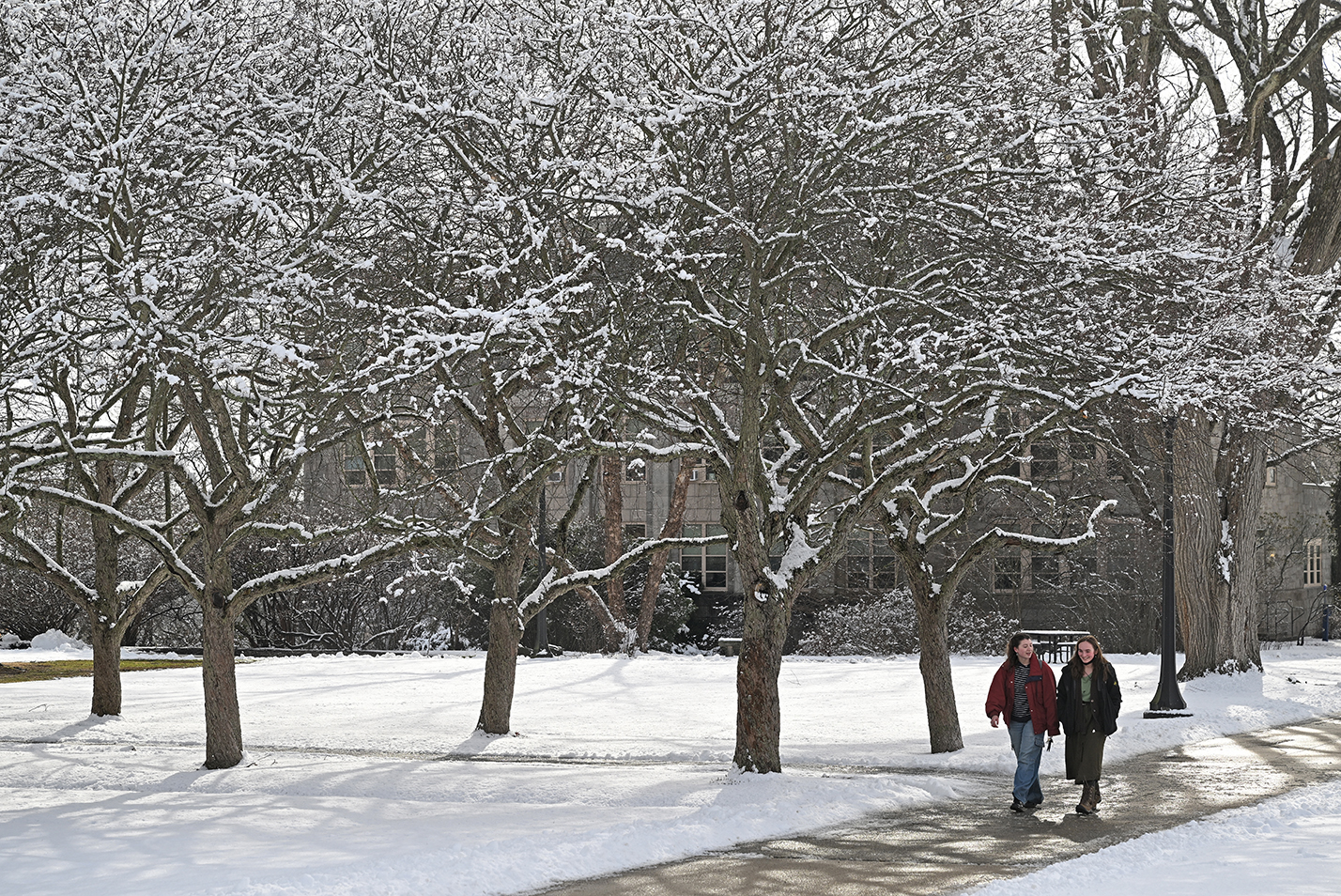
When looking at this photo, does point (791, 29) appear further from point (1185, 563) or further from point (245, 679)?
point (245, 679)

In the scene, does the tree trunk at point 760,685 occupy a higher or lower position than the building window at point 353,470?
lower

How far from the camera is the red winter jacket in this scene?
40.5ft

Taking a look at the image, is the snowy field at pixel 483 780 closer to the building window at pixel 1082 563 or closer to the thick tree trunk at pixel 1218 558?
the thick tree trunk at pixel 1218 558

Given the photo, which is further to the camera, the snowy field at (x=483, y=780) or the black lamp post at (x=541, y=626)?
the black lamp post at (x=541, y=626)

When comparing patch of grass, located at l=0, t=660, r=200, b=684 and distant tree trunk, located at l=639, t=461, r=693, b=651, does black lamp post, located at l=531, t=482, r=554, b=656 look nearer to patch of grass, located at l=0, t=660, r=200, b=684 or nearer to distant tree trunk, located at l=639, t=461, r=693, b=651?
distant tree trunk, located at l=639, t=461, r=693, b=651

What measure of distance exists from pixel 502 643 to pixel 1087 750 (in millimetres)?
8174

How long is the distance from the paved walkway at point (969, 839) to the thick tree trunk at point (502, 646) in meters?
6.11

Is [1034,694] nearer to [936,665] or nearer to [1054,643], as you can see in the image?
[936,665]

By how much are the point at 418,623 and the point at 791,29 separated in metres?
29.7

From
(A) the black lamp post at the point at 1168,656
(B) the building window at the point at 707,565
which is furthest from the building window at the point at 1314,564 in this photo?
(A) the black lamp post at the point at 1168,656

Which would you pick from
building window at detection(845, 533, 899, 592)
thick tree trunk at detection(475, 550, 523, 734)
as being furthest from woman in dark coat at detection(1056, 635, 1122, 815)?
building window at detection(845, 533, 899, 592)

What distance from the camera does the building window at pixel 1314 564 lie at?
47.7 metres

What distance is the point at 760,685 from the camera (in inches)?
529

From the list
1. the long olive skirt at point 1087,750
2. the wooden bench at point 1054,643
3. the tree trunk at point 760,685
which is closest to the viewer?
the long olive skirt at point 1087,750
